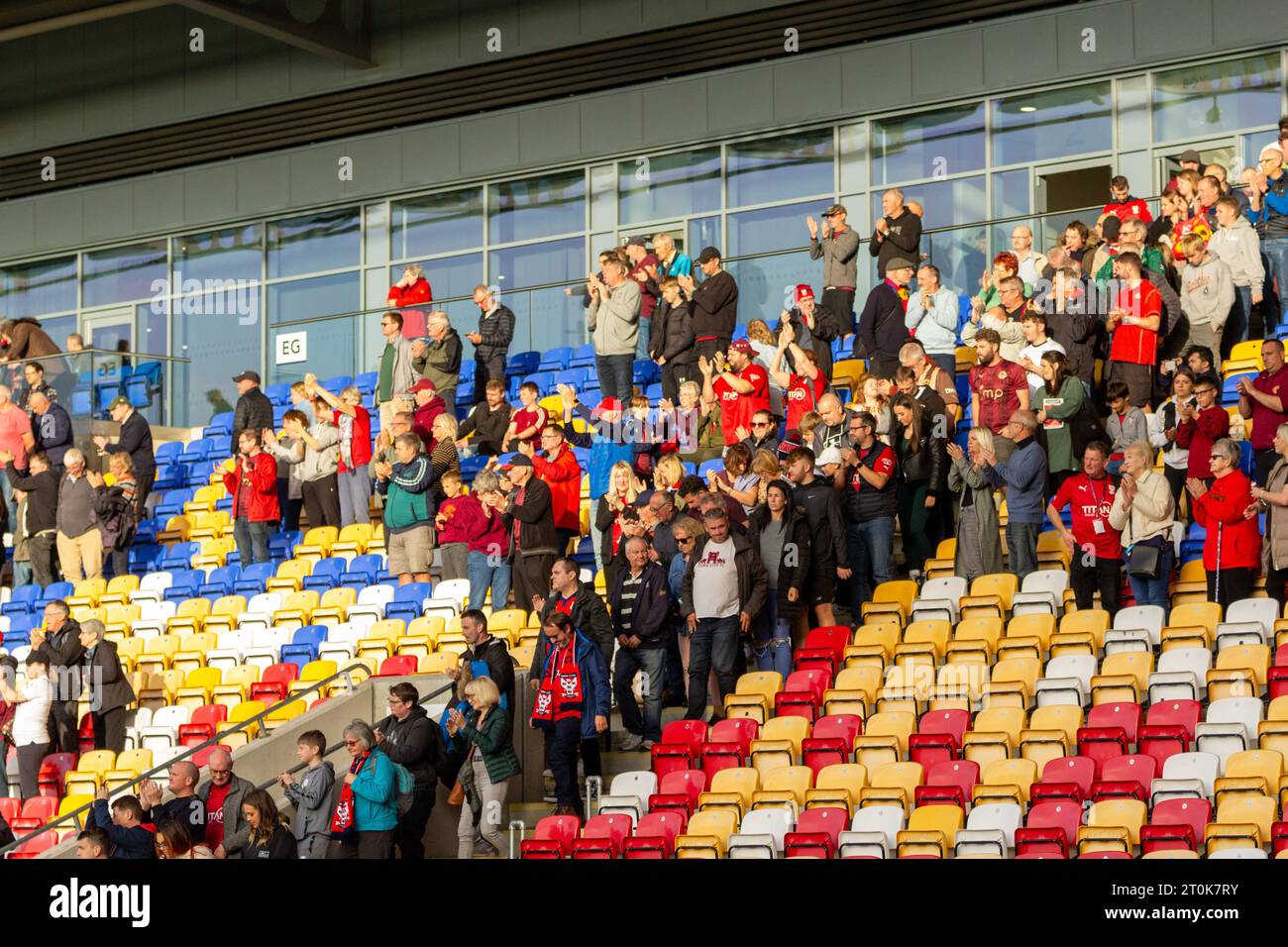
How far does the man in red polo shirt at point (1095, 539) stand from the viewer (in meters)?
12.4

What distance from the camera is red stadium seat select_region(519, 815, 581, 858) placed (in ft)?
35.7

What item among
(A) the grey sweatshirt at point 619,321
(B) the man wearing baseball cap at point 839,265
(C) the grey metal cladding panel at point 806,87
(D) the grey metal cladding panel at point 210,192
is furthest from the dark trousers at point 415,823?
(D) the grey metal cladding panel at point 210,192

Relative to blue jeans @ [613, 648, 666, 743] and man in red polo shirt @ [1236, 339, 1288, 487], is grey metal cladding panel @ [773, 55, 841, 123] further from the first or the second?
blue jeans @ [613, 648, 666, 743]

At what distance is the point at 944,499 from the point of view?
46.2ft

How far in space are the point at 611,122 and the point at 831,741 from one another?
13.1 meters

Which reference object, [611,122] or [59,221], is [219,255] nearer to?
[59,221]

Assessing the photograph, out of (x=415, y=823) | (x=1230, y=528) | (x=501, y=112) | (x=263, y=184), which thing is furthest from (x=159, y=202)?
(x=1230, y=528)

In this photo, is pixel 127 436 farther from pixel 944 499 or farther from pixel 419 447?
pixel 944 499

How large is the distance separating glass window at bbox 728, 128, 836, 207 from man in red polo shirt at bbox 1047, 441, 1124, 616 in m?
9.82

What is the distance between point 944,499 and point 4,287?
58.1ft

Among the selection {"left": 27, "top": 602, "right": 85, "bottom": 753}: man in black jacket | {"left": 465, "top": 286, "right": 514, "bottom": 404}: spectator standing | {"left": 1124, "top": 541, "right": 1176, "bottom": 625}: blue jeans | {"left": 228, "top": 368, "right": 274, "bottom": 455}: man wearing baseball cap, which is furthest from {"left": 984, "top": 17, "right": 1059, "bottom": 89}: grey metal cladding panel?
{"left": 27, "top": 602, "right": 85, "bottom": 753}: man in black jacket

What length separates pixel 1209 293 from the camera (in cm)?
1468

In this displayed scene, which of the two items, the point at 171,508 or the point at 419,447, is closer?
the point at 419,447
